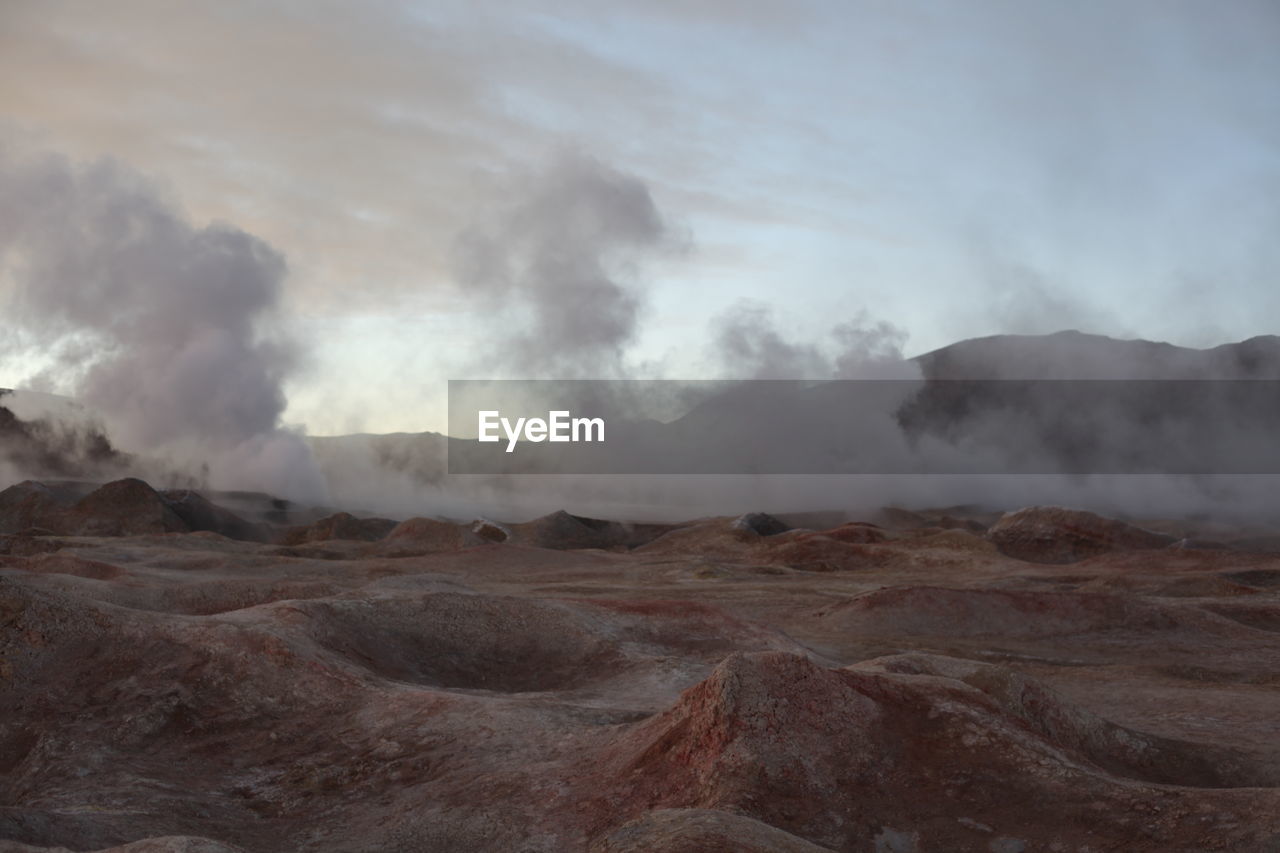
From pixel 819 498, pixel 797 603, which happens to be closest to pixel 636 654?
pixel 797 603

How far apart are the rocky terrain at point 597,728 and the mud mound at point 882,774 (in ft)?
0.09

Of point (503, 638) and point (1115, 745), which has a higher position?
point (503, 638)

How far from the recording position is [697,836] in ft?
23.4

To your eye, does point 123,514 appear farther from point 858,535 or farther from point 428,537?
point 858,535

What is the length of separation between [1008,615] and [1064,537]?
27.7 meters

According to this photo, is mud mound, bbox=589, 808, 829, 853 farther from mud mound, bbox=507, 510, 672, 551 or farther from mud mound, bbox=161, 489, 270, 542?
mud mound, bbox=161, 489, 270, 542

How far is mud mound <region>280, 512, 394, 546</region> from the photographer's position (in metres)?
55.1

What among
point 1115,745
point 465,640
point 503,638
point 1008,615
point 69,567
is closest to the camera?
point 1115,745

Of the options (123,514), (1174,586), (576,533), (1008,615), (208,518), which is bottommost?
(1174,586)

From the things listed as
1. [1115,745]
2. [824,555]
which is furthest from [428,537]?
[1115,745]

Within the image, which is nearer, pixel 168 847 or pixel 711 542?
pixel 168 847

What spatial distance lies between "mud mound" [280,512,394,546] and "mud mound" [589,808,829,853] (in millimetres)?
48586

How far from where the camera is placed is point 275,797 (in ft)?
37.4

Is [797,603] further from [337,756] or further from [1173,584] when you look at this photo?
[337,756]
